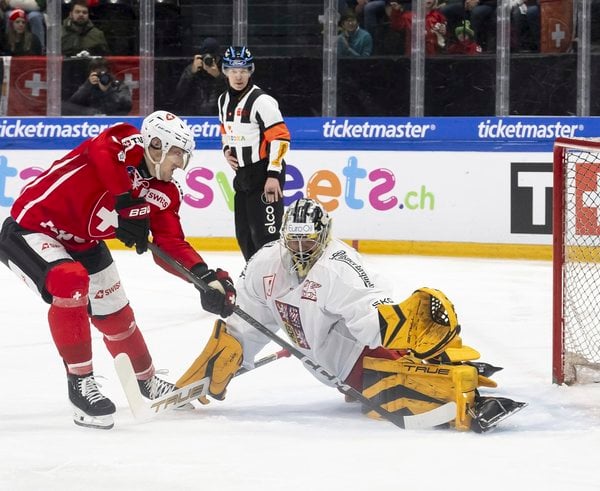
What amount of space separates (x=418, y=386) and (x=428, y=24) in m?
4.76

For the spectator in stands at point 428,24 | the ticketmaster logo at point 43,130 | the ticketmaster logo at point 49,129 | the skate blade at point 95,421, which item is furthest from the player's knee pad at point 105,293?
the spectator in stands at point 428,24

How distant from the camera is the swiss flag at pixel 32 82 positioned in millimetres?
7949

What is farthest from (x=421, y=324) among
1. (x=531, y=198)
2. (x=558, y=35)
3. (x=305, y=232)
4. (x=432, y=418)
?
(x=558, y=35)

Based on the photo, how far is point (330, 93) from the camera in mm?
7688

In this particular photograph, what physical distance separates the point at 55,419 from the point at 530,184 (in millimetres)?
4448

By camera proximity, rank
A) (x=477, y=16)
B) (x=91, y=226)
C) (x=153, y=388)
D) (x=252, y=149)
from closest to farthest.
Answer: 1. (x=91, y=226)
2. (x=153, y=388)
3. (x=252, y=149)
4. (x=477, y=16)

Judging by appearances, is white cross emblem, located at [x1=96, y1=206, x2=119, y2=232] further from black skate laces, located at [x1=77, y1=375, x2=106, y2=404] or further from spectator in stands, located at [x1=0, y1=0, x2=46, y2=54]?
spectator in stands, located at [x1=0, y1=0, x2=46, y2=54]

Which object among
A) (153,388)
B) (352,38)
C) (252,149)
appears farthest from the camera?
(352,38)

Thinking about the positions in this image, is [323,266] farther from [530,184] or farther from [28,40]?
[28,40]

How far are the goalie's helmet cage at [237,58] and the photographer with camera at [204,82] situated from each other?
272cm

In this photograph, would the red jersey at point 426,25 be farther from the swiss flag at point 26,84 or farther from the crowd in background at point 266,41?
the swiss flag at point 26,84

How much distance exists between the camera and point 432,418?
126 inches

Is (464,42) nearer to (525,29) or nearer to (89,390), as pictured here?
(525,29)

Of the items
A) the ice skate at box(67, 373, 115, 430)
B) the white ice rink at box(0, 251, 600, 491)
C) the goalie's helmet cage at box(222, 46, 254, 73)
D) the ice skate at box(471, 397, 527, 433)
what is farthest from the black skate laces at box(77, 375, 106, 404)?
the goalie's helmet cage at box(222, 46, 254, 73)
